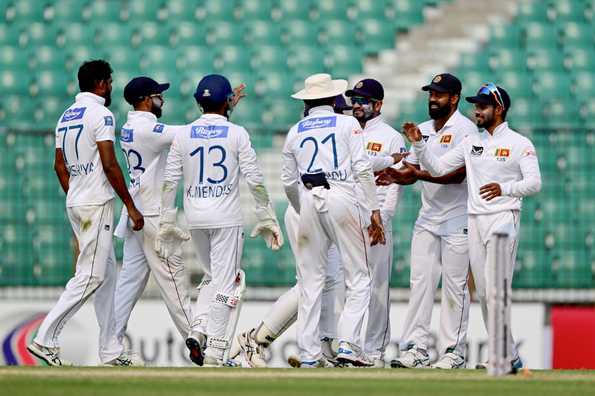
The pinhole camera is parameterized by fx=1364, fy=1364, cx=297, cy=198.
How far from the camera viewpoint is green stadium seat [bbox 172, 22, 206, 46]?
684 inches

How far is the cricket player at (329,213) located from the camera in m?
9.95

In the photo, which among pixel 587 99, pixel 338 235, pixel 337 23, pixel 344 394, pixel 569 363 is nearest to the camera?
pixel 344 394

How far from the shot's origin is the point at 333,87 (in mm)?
10219

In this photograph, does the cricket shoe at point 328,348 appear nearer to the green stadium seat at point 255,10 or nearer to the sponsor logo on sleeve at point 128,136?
the sponsor logo on sleeve at point 128,136

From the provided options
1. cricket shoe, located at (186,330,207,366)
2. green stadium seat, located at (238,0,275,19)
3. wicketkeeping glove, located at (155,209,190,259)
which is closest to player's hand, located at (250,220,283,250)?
wicketkeeping glove, located at (155,209,190,259)

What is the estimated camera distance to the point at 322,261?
1021 centimetres

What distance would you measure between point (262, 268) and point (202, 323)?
371 centimetres

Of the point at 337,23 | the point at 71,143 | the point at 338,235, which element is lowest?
the point at 338,235

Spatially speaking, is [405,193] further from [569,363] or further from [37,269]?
[37,269]

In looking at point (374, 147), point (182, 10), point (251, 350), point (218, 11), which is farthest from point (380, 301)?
point (182, 10)

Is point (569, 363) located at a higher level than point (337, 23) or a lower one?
lower

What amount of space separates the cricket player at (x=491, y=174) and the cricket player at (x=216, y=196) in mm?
1252

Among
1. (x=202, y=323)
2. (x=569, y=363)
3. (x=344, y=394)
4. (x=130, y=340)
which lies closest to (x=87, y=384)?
(x=344, y=394)

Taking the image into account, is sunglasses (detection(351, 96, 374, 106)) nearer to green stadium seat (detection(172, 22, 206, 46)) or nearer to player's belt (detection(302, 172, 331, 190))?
player's belt (detection(302, 172, 331, 190))
